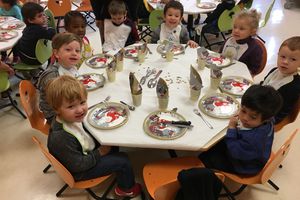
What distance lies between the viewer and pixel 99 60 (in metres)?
2.74

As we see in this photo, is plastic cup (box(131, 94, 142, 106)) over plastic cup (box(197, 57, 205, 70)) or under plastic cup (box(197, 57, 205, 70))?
under

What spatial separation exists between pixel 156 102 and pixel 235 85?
2.28 feet

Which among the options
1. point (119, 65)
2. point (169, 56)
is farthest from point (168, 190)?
point (169, 56)

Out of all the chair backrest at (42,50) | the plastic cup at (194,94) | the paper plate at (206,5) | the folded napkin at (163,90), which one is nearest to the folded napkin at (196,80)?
the plastic cup at (194,94)

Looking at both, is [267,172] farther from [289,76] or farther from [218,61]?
[218,61]

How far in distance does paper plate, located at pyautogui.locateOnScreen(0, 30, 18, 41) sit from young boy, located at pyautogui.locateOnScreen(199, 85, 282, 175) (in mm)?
2702

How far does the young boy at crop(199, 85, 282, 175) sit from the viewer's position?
1790 mm

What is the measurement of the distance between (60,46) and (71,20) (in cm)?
65

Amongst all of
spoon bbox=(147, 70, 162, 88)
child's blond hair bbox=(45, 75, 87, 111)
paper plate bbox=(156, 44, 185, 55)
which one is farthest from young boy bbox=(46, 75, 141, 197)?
paper plate bbox=(156, 44, 185, 55)

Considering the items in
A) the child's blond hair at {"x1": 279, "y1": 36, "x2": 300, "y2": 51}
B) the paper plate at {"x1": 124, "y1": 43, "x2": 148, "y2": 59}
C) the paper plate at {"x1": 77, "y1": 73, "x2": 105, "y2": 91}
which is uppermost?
the child's blond hair at {"x1": 279, "y1": 36, "x2": 300, "y2": 51}

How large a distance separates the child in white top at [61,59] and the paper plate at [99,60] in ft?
0.99

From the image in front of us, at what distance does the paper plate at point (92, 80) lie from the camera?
2.33 meters

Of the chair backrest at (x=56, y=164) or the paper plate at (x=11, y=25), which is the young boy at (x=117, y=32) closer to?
the paper plate at (x=11, y=25)

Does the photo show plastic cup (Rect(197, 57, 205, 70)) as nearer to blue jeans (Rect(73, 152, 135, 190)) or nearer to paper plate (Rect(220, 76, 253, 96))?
paper plate (Rect(220, 76, 253, 96))
